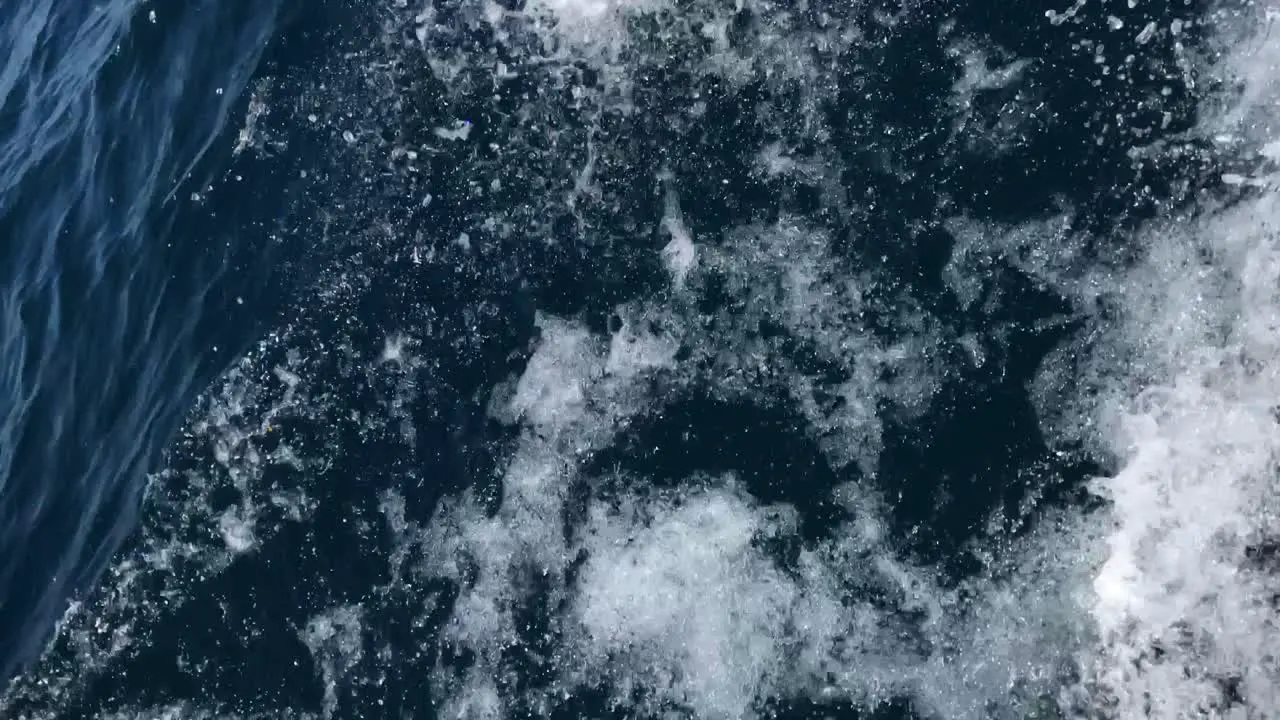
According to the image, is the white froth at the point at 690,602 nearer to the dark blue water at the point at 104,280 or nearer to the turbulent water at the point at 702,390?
the turbulent water at the point at 702,390

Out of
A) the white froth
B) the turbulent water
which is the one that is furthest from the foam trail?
the white froth

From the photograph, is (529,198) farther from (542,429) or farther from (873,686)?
(873,686)

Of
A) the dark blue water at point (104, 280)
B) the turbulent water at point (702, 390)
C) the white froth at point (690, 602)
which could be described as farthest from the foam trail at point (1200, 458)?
the dark blue water at point (104, 280)

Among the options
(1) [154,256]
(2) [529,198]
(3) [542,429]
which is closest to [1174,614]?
Answer: (3) [542,429]

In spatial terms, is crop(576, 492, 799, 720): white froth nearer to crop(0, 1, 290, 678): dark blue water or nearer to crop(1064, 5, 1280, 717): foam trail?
crop(1064, 5, 1280, 717): foam trail

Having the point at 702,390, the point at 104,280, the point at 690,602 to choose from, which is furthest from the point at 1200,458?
the point at 104,280

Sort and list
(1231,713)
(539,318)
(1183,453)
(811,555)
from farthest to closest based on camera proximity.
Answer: (539,318)
(811,555)
(1183,453)
(1231,713)

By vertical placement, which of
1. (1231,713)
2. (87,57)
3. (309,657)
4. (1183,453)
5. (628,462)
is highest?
(87,57)

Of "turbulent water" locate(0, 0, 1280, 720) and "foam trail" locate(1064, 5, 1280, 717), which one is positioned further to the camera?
"turbulent water" locate(0, 0, 1280, 720)
